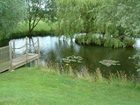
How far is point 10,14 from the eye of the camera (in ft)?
76.8

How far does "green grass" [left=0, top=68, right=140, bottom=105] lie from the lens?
38.3 ft

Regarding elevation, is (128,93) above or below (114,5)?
below

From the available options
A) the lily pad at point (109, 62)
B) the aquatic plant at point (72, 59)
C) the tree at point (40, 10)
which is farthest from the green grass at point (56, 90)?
the tree at point (40, 10)

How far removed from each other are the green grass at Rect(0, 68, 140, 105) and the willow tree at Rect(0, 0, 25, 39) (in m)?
4.62

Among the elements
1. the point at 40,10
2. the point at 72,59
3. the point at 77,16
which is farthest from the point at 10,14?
the point at 40,10

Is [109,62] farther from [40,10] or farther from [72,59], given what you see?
[40,10]

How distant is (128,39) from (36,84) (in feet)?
71.9

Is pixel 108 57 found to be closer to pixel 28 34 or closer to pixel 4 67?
pixel 4 67

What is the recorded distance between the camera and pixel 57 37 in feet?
138

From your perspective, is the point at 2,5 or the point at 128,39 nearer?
the point at 2,5

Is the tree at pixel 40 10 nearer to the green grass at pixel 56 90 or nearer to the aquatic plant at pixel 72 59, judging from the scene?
the aquatic plant at pixel 72 59

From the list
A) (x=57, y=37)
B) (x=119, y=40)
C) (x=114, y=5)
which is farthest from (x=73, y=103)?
(x=57, y=37)

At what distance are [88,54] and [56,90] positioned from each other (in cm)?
1649

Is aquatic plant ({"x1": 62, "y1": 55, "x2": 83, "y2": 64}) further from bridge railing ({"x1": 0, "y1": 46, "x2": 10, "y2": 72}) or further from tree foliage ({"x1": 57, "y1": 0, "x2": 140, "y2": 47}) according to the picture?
bridge railing ({"x1": 0, "y1": 46, "x2": 10, "y2": 72})
